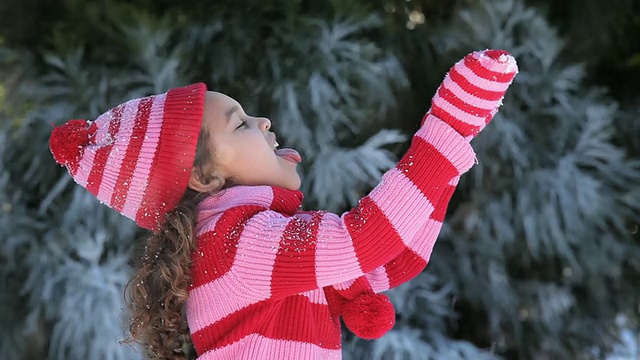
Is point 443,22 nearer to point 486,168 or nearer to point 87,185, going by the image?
point 486,168

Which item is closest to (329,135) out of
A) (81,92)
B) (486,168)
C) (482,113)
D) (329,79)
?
(329,79)

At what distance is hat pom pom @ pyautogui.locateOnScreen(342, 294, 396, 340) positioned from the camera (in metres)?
0.86

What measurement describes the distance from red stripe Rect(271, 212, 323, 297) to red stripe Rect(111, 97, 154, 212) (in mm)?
209

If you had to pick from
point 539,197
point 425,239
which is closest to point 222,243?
point 425,239

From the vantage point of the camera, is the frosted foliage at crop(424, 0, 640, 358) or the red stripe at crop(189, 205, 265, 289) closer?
the red stripe at crop(189, 205, 265, 289)

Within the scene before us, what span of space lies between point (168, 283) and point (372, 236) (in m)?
0.27

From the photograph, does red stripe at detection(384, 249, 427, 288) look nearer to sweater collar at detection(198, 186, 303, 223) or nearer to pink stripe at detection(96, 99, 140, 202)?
sweater collar at detection(198, 186, 303, 223)

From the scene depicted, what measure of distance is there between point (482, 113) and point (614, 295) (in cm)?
111

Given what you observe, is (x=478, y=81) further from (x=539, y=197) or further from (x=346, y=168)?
(x=539, y=197)

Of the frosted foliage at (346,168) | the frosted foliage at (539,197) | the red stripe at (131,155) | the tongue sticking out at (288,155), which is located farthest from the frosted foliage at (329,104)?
the red stripe at (131,155)

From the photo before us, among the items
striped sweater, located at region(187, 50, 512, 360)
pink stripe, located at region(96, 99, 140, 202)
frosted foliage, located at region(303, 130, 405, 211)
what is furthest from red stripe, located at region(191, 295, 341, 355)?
frosted foliage, located at region(303, 130, 405, 211)

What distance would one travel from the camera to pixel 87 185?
2.97ft

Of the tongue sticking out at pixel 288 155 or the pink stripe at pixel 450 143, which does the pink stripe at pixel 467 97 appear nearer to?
the pink stripe at pixel 450 143

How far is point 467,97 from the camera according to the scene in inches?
30.9
